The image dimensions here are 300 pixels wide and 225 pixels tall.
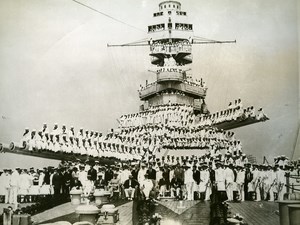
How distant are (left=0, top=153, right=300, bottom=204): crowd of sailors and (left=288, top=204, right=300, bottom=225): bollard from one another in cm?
63

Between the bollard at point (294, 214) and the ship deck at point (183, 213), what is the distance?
0.33m

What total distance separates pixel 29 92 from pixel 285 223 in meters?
3.90

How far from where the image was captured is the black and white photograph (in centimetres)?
614

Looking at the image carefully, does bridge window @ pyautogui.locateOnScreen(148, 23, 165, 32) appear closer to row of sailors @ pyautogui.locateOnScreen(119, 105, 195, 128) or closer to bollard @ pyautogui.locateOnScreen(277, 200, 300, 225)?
row of sailors @ pyautogui.locateOnScreen(119, 105, 195, 128)

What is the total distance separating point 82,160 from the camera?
6590mm

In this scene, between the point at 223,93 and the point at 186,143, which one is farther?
A: the point at 186,143

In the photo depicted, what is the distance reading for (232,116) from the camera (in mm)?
6500

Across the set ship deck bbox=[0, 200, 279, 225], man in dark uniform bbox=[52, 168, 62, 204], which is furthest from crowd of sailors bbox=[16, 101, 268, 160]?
ship deck bbox=[0, 200, 279, 225]

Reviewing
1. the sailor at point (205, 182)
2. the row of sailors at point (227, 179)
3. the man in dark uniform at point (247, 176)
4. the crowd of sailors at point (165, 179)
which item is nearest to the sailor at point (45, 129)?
the crowd of sailors at point (165, 179)

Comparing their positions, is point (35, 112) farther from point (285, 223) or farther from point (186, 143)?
point (285, 223)

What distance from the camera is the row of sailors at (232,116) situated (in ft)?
20.8

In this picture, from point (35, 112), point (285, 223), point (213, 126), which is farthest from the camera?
point (213, 126)

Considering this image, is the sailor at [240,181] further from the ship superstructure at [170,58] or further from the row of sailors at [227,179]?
the ship superstructure at [170,58]

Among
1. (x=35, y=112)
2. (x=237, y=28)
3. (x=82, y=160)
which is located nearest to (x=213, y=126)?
(x=237, y=28)
